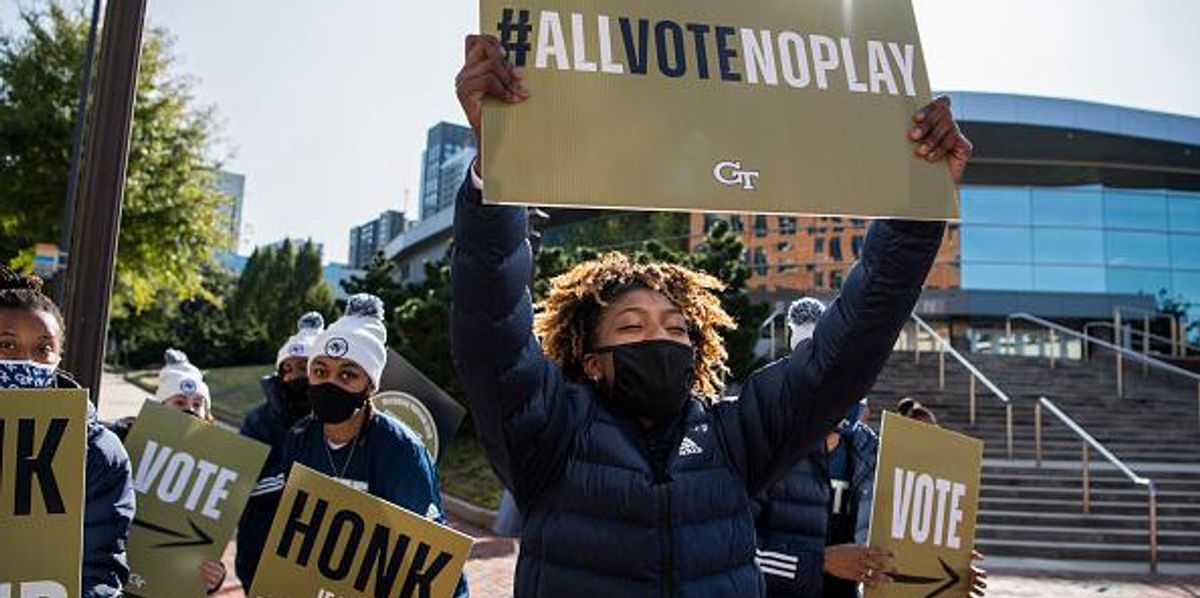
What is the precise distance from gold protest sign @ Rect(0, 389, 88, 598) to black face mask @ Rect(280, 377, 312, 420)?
2.39m

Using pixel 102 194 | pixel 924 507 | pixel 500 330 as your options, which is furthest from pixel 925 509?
pixel 102 194

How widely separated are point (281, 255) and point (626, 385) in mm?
51736

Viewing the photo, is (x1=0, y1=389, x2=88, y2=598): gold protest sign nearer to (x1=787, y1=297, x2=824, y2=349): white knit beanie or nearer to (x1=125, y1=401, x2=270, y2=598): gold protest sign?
(x1=125, y1=401, x2=270, y2=598): gold protest sign

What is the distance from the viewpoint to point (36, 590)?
90.0 inches

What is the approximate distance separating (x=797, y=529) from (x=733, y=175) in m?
1.70

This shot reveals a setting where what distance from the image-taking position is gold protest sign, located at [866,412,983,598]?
10.5ft

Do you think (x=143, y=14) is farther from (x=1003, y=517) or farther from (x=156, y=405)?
(x=1003, y=517)

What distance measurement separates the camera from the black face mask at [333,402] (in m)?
3.56

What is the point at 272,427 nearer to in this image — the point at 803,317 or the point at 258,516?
the point at 258,516

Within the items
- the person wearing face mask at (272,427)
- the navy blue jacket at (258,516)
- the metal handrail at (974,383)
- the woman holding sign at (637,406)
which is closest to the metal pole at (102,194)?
the person wearing face mask at (272,427)

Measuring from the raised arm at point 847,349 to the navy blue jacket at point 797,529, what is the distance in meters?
0.97

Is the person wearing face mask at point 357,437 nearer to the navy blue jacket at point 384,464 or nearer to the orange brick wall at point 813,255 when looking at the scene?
the navy blue jacket at point 384,464

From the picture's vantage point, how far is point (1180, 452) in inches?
589

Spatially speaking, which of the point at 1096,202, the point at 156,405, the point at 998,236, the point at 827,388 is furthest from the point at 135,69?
the point at 1096,202
